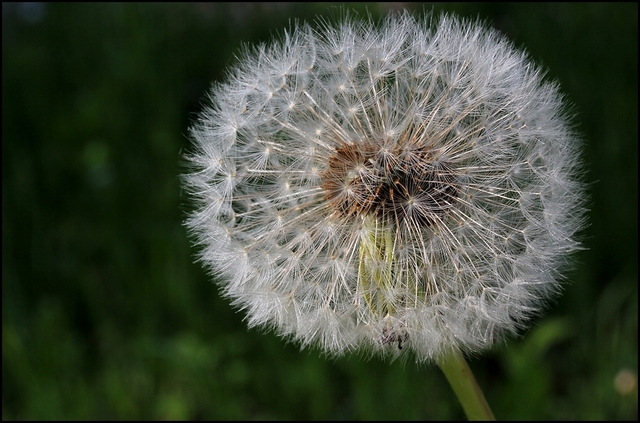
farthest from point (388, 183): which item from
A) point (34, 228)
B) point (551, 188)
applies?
point (34, 228)

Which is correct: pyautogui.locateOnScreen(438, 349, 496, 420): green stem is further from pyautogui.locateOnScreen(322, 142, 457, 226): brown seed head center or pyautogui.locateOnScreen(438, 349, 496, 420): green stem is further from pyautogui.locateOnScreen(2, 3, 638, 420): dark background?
pyautogui.locateOnScreen(2, 3, 638, 420): dark background

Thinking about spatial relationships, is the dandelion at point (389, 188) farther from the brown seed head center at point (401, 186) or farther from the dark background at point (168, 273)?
the dark background at point (168, 273)

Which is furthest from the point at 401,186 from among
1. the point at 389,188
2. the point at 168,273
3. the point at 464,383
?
the point at 168,273

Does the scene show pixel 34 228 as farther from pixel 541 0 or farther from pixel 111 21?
pixel 541 0

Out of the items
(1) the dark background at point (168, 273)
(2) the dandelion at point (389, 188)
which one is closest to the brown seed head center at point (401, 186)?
(2) the dandelion at point (389, 188)

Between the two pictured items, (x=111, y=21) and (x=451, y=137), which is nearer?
(x=451, y=137)

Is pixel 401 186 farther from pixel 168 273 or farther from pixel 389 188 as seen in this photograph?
pixel 168 273
